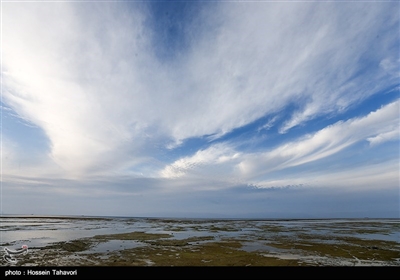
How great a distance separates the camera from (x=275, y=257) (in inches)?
988

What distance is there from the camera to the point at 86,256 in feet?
78.5

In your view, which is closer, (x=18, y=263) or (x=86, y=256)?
(x=18, y=263)
